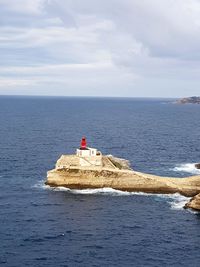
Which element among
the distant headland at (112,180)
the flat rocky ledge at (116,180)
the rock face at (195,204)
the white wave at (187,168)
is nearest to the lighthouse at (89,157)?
the distant headland at (112,180)

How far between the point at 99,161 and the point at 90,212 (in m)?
16.2

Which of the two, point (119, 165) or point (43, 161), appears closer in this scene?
point (119, 165)

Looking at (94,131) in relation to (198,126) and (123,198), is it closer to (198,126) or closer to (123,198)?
(198,126)

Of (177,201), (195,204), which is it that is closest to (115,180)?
(177,201)

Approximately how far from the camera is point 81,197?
2901 inches

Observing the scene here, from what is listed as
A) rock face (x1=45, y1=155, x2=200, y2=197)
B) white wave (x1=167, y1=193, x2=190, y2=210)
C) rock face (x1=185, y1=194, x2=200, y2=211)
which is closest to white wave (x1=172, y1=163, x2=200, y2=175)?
rock face (x1=45, y1=155, x2=200, y2=197)

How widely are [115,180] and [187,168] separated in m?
23.6

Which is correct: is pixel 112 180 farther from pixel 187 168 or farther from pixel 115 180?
pixel 187 168

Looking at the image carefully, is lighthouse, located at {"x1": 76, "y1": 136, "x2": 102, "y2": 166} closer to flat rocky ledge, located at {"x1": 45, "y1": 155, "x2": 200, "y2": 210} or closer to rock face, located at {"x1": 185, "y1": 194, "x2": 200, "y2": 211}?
flat rocky ledge, located at {"x1": 45, "y1": 155, "x2": 200, "y2": 210}

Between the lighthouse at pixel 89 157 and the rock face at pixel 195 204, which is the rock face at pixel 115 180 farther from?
the rock face at pixel 195 204

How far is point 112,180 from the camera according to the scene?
77.6 metres

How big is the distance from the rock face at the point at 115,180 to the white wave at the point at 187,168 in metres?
14.7

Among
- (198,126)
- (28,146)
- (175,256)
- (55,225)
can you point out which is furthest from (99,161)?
(198,126)

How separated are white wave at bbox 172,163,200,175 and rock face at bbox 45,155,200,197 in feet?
48.1
